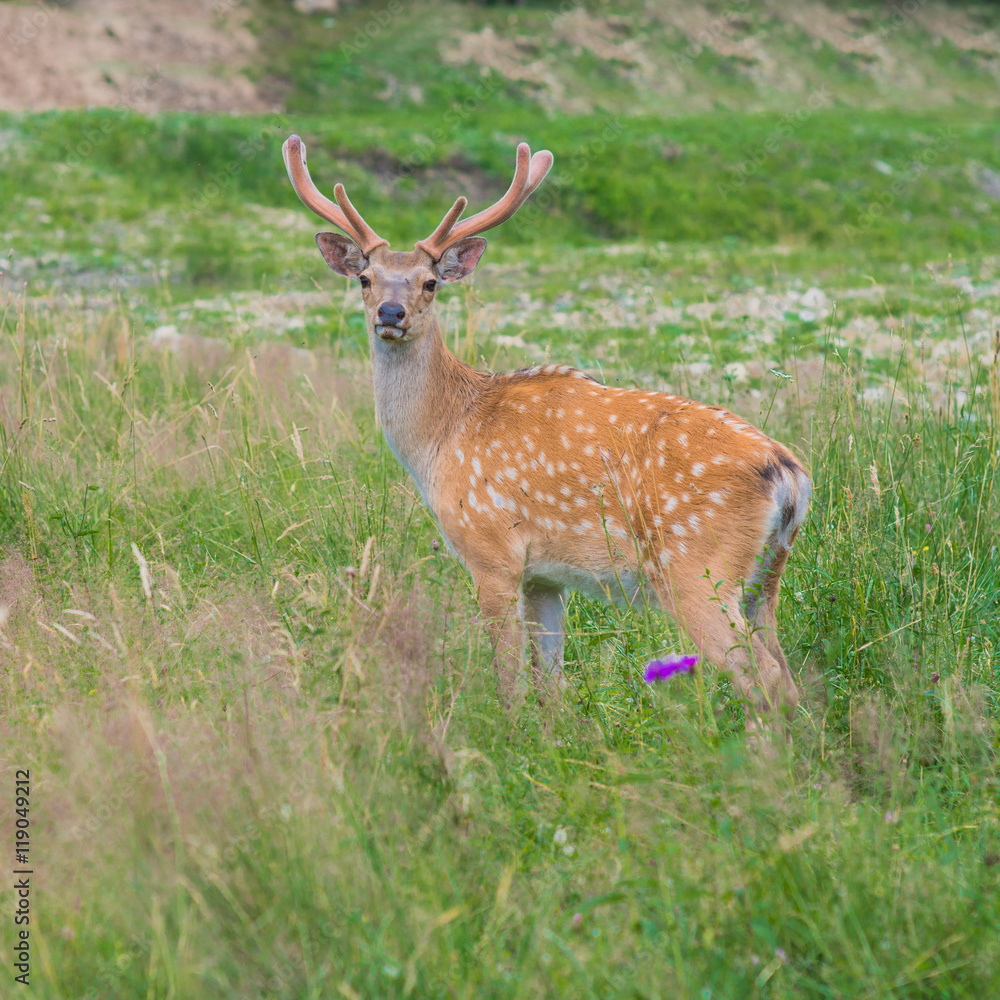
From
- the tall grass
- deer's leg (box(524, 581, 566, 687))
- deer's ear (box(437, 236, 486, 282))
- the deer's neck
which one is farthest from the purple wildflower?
deer's ear (box(437, 236, 486, 282))

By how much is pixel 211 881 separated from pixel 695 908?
1035mm

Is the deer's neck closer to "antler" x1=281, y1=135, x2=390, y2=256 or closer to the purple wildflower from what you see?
"antler" x1=281, y1=135, x2=390, y2=256

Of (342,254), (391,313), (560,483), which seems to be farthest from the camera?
(342,254)

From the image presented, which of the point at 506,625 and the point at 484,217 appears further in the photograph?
the point at 484,217

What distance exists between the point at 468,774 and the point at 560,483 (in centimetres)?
136

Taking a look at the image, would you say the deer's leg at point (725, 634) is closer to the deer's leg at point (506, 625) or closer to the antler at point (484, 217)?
the deer's leg at point (506, 625)

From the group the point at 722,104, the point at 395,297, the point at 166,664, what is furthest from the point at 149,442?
the point at 722,104

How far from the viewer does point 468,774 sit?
2869 millimetres

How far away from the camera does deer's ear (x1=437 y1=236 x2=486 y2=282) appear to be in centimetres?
461

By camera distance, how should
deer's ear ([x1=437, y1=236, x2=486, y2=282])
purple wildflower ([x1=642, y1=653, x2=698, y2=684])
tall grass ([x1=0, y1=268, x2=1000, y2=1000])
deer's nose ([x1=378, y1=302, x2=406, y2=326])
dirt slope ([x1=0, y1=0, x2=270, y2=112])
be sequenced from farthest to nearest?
1. dirt slope ([x1=0, y1=0, x2=270, y2=112])
2. deer's ear ([x1=437, y1=236, x2=486, y2=282])
3. deer's nose ([x1=378, y1=302, x2=406, y2=326])
4. purple wildflower ([x1=642, y1=653, x2=698, y2=684])
5. tall grass ([x1=0, y1=268, x2=1000, y2=1000])

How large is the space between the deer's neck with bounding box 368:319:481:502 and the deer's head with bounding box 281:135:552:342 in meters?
0.10

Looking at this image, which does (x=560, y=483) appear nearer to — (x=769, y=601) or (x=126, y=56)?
(x=769, y=601)

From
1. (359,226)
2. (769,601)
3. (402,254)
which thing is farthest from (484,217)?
(769,601)

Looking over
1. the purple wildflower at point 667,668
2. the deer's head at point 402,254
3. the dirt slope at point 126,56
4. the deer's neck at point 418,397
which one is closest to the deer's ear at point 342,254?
the deer's head at point 402,254
